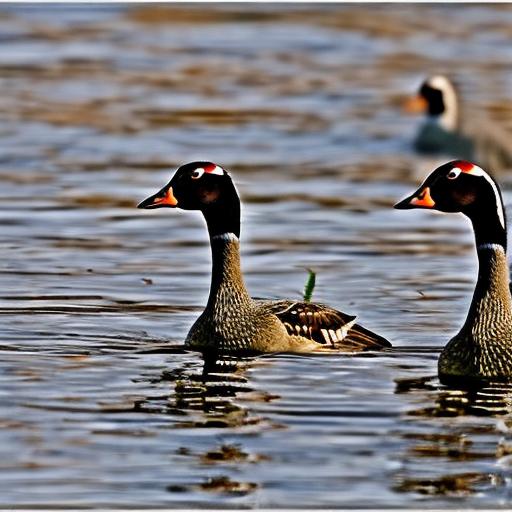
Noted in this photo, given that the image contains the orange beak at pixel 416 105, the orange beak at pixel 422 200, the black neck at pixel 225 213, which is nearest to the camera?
the orange beak at pixel 422 200

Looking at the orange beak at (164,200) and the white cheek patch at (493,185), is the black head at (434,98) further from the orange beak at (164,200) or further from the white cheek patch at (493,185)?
the white cheek patch at (493,185)

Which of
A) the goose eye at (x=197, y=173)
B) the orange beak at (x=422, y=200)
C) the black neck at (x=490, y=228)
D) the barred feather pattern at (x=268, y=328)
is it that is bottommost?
the barred feather pattern at (x=268, y=328)

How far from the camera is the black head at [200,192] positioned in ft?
44.5

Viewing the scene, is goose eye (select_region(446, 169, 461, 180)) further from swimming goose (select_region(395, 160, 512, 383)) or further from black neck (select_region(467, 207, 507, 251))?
black neck (select_region(467, 207, 507, 251))

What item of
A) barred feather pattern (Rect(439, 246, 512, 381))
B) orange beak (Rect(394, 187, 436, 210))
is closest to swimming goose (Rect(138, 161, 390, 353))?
barred feather pattern (Rect(439, 246, 512, 381))

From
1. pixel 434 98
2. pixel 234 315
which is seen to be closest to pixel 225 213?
pixel 234 315

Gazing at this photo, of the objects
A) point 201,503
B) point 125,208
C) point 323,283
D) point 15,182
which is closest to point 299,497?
point 201,503

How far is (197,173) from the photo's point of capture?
1357 centimetres

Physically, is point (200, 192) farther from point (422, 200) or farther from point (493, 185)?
point (493, 185)

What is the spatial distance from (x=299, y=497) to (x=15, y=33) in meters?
25.9

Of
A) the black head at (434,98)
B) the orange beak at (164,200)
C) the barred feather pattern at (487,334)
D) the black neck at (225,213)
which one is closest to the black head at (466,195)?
the barred feather pattern at (487,334)

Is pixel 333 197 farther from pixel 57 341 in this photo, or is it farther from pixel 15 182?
pixel 57 341

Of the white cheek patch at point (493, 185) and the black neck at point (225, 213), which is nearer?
the white cheek patch at point (493, 185)

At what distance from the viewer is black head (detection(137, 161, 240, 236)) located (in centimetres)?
1356
